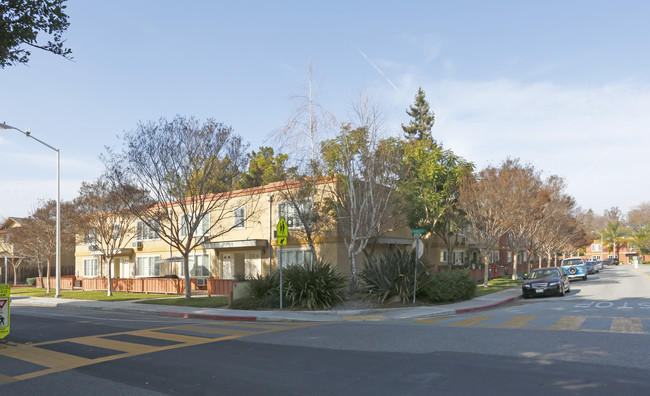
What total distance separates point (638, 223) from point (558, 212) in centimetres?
9052

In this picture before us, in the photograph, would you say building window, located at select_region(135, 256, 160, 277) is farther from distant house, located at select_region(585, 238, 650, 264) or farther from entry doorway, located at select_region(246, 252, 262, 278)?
distant house, located at select_region(585, 238, 650, 264)

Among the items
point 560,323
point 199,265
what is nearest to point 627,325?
Answer: point 560,323

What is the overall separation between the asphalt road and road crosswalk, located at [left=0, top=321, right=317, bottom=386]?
3cm

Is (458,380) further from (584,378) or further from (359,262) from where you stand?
(359,262)

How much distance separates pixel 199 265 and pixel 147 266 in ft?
18.9

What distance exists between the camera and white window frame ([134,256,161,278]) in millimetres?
35594

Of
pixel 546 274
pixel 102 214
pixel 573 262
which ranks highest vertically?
pixel 102 214

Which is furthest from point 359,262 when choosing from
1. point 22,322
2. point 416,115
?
point 416,115

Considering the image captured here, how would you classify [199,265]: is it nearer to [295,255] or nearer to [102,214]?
[102,214]

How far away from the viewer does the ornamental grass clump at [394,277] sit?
19688 millimetres

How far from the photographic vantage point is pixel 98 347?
10.9m

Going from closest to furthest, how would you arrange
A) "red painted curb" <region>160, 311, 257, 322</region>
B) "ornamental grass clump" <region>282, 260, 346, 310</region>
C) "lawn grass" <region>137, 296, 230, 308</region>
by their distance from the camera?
"red painted curb" <region>160, 311, 257, 322</region>, "ornamental grass clump" <region>282, 260, 346, 310</region>, "lawn grass" <region>137, 296, 230, 308</region>

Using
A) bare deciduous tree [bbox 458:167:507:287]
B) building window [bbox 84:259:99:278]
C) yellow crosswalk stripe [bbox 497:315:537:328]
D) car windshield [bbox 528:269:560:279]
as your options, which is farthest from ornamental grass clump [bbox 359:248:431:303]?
building window [bbox 84:259:99:278]

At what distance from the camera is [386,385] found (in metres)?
7.11
